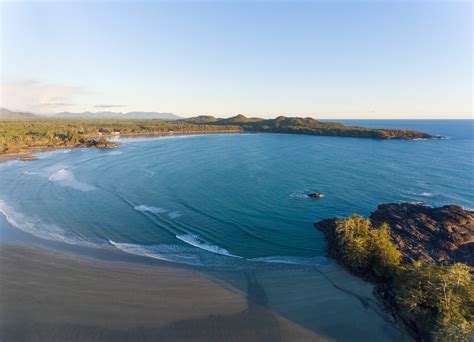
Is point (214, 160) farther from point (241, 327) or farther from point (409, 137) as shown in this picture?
point (409, 137)

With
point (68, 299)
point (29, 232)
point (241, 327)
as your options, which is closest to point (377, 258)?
point (241, 327)

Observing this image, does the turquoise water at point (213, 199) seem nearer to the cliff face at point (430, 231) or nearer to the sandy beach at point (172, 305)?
the sandy beach at point (172, 305)

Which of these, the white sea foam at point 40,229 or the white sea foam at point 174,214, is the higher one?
the white sea foam at point 174,214

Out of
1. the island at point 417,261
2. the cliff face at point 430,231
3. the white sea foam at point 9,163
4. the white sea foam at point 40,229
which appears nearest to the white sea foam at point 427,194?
the island at point 417,261

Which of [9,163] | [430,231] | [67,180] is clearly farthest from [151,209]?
[9,163]

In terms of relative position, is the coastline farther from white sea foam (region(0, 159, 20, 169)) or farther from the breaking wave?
white sea foam (region(0, 159, 20, 169))

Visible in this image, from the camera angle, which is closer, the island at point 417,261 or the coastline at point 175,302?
the island at point 417,261

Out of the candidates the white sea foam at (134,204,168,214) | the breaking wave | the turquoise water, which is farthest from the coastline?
the white sea foam at (134,204,168,214)

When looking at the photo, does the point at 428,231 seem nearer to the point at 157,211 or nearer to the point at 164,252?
the point at 164,252
